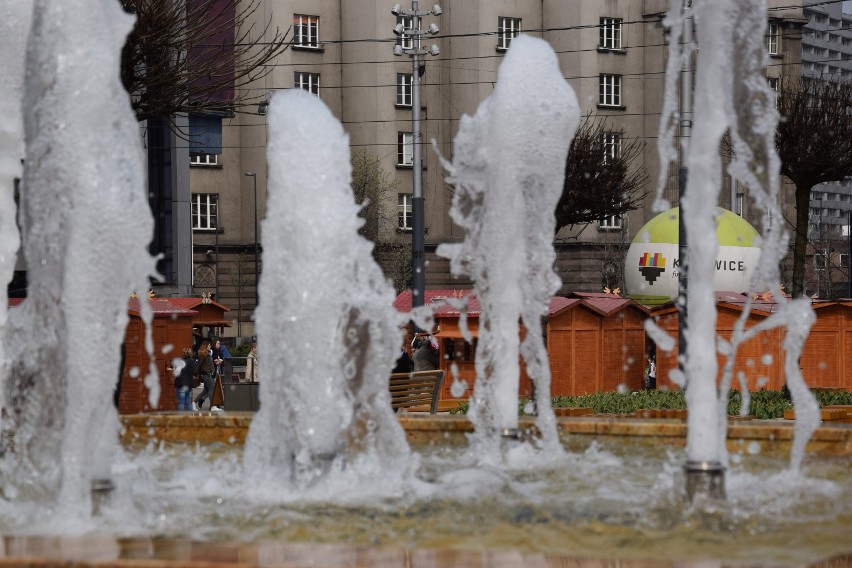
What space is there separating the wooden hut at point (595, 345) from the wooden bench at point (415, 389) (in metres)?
11.0

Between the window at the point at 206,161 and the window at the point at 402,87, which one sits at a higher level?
the window at the point at 402,87

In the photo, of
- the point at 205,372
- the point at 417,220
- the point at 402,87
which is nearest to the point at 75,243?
the point at 205,372

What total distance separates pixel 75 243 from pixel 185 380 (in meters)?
18.8

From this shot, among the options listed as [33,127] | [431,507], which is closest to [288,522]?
[431,507]

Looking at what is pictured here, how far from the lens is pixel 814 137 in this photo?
101ft

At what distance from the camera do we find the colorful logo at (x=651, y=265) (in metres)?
41.7

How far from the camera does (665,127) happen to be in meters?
7.71

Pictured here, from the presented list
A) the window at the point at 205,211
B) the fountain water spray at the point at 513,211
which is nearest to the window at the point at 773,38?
the window at the point at 205,211

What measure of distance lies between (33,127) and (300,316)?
1.91m

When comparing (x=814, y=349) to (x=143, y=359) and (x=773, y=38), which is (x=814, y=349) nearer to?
(x=143, y=359)

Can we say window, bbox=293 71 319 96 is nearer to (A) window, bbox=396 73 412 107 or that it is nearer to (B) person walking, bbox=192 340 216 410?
(A) window, bbox=396 73 412 107

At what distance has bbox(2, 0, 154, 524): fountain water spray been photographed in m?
7.12

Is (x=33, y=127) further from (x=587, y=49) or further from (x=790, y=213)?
(x=790, y=213)

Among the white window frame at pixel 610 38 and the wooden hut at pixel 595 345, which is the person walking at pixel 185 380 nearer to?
the wooden hut at pixel 595 345
